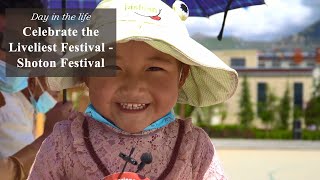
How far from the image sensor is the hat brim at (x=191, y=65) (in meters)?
1.73

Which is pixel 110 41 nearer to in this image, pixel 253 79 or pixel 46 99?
pixel 46 99

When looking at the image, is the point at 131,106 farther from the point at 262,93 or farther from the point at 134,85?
the point at 262,93

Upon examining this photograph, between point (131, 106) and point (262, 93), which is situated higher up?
point (131, 106)

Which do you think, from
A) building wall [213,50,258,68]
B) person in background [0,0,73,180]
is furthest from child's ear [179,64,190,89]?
building wall [213,50,258,68]

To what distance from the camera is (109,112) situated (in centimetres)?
177

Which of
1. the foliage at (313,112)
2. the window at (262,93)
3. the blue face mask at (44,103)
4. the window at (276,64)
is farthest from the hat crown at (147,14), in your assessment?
the window at (276,64)

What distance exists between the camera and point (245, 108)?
34.2 meters

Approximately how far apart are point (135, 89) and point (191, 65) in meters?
0.30

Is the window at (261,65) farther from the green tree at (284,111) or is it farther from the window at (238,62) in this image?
the green tree at (284,111)

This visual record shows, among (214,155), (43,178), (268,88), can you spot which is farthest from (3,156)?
(268,88)

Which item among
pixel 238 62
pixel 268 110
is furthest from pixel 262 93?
pixel 268 110

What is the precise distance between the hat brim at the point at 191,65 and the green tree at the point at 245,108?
1245 inches

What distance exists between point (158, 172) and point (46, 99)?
4.48ft

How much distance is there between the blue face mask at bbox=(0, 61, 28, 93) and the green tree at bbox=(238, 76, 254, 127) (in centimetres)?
3108
